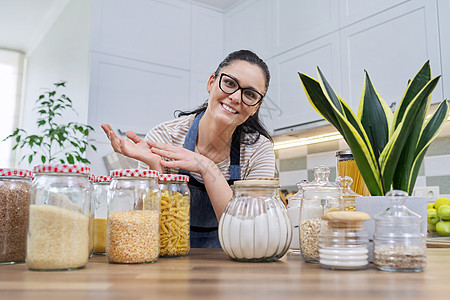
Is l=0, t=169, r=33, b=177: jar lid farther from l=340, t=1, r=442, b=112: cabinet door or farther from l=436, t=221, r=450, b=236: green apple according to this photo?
l=340, t=1, r=442, b=112: cabinet door

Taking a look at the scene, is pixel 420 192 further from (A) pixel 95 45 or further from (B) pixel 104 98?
(A) pixel 95 45

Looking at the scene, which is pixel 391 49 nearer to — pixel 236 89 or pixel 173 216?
pixel 236 89

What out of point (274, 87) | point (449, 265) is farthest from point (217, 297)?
point (274, 87)

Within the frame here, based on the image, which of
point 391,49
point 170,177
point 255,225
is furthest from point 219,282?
point 391,49

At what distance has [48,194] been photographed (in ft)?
2.13

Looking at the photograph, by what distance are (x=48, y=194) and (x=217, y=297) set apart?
341 mm

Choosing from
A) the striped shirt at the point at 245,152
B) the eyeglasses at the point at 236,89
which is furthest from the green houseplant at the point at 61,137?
the eyeglasses at the point at 236,89

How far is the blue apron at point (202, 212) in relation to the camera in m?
1.39

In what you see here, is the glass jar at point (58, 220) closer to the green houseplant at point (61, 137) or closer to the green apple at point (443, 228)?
the green apple at point (443, 228)

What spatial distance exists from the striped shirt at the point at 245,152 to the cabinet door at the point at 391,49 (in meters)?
1.09

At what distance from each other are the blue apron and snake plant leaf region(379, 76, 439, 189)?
69 cm

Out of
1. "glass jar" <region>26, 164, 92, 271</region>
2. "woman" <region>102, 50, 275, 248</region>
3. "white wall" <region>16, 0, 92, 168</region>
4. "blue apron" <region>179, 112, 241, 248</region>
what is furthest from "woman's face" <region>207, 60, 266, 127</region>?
"white wall" <region>16, 0, 92, 168</region>

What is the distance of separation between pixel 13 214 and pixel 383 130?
70 centimetres

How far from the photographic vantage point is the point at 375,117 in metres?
0.83
